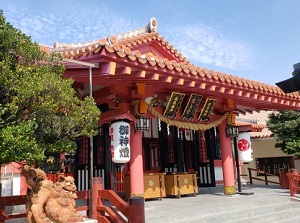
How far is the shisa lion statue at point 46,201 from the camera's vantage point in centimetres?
440

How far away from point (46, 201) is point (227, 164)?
6.20m

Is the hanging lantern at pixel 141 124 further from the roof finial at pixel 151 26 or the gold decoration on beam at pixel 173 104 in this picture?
the roof finial at pixel 151 26

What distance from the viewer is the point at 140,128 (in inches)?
291

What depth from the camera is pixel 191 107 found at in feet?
27.9

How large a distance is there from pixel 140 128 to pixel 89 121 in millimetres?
2940

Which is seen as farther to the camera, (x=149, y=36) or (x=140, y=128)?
(x=149, y=36)

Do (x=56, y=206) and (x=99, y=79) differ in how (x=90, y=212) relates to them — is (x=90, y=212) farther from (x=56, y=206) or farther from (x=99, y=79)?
(x=99, y=79)

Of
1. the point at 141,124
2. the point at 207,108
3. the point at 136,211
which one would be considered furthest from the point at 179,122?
the point at 136,211

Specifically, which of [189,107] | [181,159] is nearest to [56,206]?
[189,107]

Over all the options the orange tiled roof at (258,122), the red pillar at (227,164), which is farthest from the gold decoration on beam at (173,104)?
the orange tiled roof at (258,122)

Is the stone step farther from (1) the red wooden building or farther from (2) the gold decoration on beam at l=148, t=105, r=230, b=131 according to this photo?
(2) the gold decoration on beam at l=148, t=105, r=230, b=131

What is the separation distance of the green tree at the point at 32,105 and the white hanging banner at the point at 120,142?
2.05 meters

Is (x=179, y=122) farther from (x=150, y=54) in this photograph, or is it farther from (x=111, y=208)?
(x=111, y=208)

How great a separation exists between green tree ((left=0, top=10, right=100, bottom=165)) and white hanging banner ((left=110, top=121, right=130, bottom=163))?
205cm
